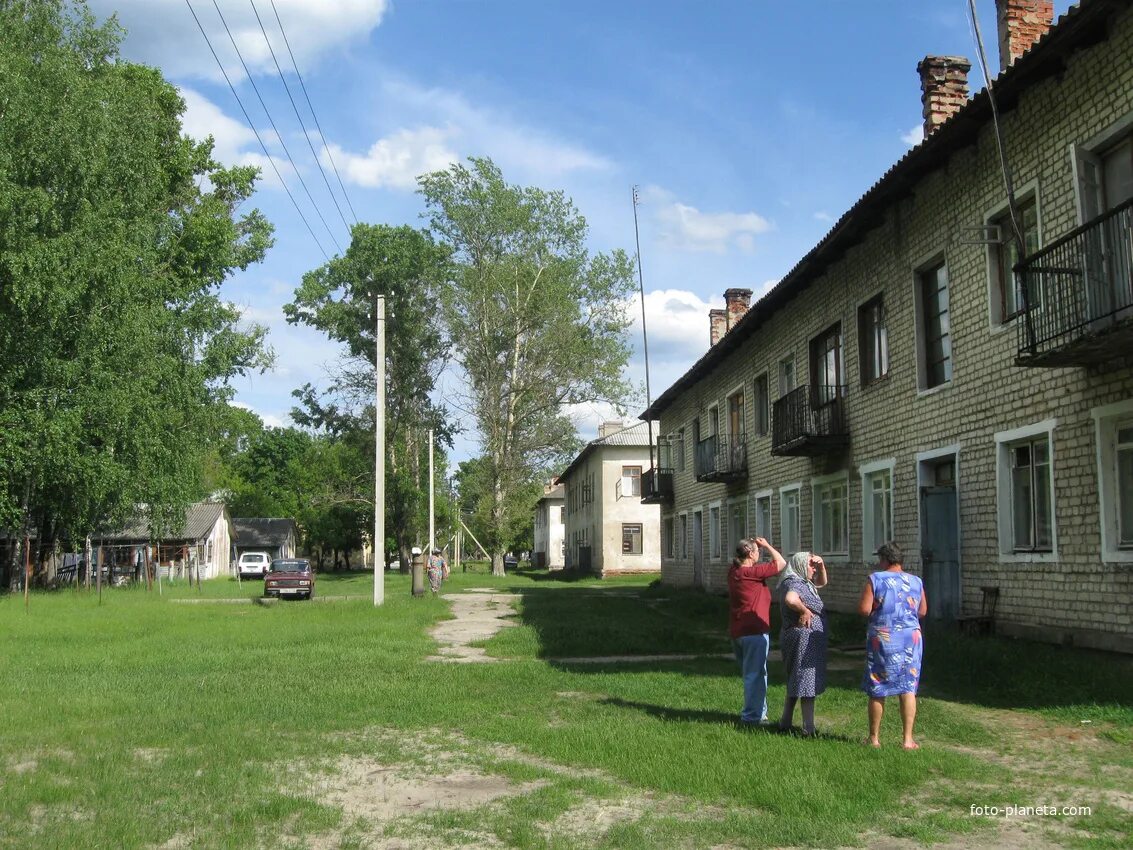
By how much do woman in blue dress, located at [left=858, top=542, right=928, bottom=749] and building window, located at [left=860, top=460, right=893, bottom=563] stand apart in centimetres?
1061

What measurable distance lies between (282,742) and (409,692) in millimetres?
2783

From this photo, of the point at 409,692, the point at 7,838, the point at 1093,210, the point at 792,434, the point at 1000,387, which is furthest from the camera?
the point at 792,434

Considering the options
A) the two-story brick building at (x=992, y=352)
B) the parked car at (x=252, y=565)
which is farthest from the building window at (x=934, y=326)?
the parked car at (x=252, y=565)

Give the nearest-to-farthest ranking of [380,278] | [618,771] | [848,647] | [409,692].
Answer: [618,771] → [409,692] → [848,647] → [380,278]

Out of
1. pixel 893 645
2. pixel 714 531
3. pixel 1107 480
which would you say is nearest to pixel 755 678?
pixel 893 645

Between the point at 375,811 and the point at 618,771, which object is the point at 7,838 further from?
the point at 618,771

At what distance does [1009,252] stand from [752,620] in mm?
7945

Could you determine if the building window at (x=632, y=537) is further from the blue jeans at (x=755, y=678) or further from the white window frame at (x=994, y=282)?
the blue jeans at (x=755, y=678)

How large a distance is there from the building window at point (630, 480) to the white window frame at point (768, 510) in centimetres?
2778

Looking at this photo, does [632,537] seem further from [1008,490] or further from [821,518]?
[1008,490]

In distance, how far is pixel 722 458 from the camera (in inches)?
1172

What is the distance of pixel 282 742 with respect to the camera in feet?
27.8

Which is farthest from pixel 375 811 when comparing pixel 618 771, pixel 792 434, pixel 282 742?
pixel 792 434

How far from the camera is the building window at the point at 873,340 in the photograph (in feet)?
61.7
